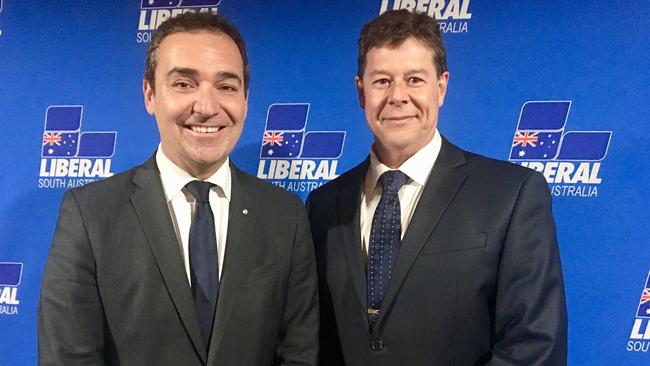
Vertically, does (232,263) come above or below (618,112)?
below

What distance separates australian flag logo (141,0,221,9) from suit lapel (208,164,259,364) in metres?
1.26

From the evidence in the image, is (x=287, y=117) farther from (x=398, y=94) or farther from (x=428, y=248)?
(x=428, y=248)

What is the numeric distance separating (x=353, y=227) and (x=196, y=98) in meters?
0.65

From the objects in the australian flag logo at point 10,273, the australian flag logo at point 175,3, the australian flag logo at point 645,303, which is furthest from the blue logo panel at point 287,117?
the australian flag logo at point 645,303

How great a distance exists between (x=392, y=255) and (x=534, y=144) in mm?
949

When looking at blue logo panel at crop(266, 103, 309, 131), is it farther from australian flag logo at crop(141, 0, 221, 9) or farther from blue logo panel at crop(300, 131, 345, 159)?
australian flag logo at crop(141, 0, 221, 9)

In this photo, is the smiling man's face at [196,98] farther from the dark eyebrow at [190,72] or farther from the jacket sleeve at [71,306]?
the jacket sleeve at [71,306]

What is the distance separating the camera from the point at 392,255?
1.98 meters

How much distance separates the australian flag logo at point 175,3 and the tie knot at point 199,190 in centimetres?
134

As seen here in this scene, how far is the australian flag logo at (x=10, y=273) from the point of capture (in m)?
3.07

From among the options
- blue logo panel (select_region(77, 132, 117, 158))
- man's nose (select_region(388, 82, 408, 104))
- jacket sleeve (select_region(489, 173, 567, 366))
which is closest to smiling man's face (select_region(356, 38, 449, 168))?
man's nose (select_region(388, 82, 408, 104))

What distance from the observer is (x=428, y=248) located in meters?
1.94

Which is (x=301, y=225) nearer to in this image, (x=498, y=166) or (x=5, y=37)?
(x=498, y=166)

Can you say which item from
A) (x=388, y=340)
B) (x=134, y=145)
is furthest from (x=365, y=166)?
(x=134, y=145)
